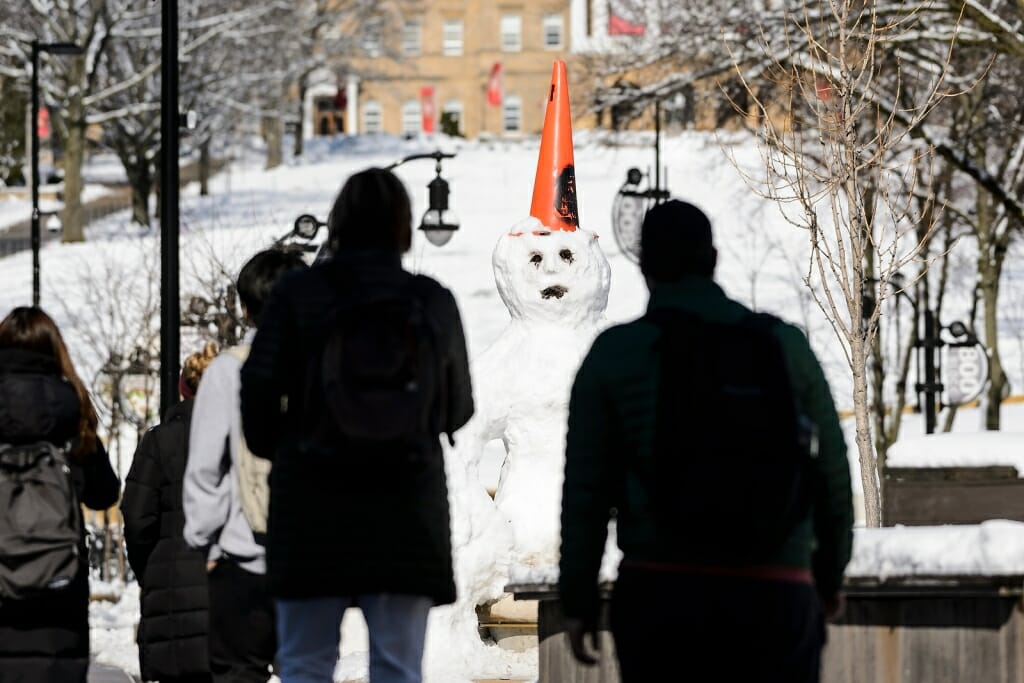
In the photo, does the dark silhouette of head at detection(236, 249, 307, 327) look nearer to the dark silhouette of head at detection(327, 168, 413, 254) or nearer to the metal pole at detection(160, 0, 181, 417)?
the dark silhouette of head at detection(327, 168, 413, 254)

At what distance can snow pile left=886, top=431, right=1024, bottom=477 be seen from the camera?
1135 cm

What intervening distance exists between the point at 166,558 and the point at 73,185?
143ft

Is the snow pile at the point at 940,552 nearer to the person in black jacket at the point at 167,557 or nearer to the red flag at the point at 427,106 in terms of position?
the person in black jacket at the point at 167,557

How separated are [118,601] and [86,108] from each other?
36.0 metres

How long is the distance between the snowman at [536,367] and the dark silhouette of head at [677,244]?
17.6ft

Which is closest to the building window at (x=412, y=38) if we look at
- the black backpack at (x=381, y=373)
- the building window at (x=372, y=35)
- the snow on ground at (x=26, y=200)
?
the building window at (x=372, y=35)

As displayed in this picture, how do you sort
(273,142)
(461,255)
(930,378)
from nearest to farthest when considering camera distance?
(930,378), (461,255), (273,142)

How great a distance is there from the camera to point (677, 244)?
452cm

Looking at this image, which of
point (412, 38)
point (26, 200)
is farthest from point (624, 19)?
point (412, 38)

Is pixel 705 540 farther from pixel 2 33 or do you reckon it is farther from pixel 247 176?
pixel 247 176

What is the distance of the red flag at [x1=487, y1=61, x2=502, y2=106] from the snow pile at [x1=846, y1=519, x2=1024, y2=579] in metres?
83.1

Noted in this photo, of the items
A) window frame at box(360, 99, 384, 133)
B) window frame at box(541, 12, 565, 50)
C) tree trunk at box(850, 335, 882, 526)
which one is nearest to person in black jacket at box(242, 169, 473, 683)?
tree trunk at box(850, 335, 882, 526)

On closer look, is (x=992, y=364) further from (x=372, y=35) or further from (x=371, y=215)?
(x=372, y=35)

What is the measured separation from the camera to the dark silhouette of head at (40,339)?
6.16 m
